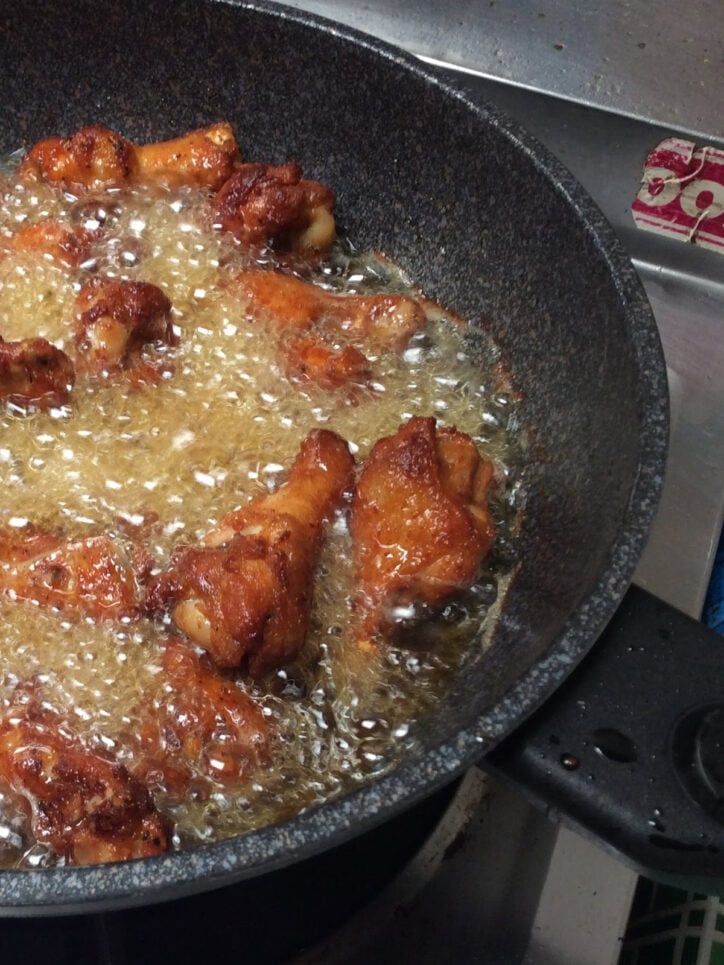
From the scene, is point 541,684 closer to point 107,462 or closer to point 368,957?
point 368,957

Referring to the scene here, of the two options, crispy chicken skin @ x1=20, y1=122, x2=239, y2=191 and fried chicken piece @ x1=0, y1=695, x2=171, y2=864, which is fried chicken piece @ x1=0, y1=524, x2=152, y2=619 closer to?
fried chicken piece @ x1=0, y1=695, x2=171, y2=864

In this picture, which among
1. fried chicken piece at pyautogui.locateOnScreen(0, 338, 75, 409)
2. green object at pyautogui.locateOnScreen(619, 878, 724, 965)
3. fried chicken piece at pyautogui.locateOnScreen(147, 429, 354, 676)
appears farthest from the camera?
green object at pyautogui.locateOnScreen(619, 878, 724, 965)

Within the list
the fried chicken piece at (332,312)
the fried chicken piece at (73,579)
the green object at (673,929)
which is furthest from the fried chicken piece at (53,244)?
the green object at (673,929)

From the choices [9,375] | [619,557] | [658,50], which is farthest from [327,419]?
[658,50]

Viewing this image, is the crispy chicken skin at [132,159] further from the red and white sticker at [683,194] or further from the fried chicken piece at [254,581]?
the red and white sticker at [683,194]

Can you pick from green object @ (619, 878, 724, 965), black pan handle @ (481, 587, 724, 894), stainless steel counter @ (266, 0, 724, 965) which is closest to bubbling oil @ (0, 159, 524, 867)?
black pan handle @ (481, 587, 724, 894)

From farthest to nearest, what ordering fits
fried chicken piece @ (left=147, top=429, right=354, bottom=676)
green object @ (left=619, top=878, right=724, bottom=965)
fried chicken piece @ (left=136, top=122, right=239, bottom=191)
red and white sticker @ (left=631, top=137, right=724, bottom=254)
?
red and white sticker @ (left=631, top=137, right=724, bottom=254), fried chicken piece @ (left=136, top=122, right=239, bottom=191), green object @ (left=619, top=878, right=724, bottom=965), fried chicken piece @ (left=147, top=429, right=354, bottom=676)
